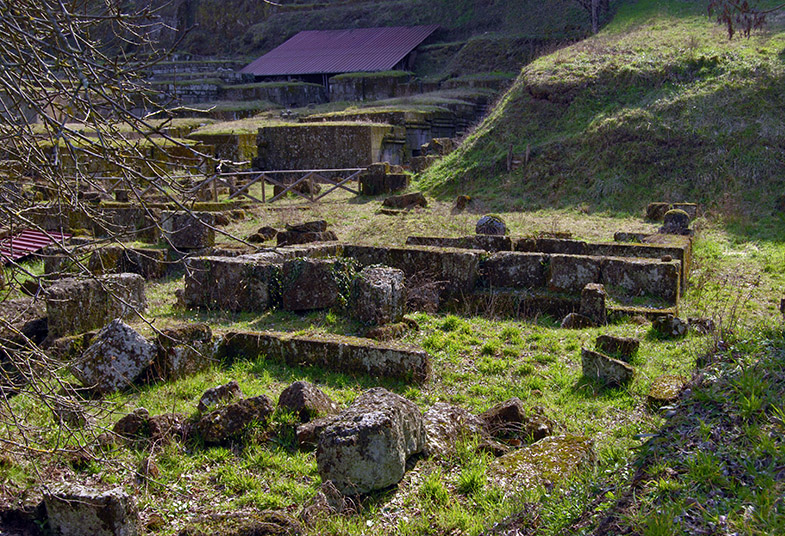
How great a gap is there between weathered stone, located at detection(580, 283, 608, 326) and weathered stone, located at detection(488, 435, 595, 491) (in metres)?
3.26

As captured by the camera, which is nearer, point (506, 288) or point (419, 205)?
point (506, 288)

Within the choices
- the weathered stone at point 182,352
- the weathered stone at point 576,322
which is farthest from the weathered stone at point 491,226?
the weathered stone at point 182,352

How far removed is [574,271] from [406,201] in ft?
26.8

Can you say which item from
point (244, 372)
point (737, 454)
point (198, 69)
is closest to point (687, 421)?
point (737, 454)

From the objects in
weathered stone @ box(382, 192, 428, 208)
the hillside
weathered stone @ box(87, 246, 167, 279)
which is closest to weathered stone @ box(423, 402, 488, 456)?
weathered stone @ box(87, 246, 167, 279)

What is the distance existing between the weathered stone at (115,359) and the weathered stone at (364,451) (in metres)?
2.40

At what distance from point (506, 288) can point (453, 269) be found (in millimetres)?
741

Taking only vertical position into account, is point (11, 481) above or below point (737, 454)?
below

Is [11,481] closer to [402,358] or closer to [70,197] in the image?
[70,197]

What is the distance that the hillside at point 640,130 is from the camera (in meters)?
15.1

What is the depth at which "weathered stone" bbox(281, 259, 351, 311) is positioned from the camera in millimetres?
7871

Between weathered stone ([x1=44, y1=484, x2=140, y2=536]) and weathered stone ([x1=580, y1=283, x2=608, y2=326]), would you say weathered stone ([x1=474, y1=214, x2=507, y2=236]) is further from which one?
weathered stone ([x1=44, y1=484, x2=140, y2=536])

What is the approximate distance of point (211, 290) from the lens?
8.16m

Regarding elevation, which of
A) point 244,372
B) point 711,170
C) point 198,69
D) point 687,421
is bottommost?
point 244,372
